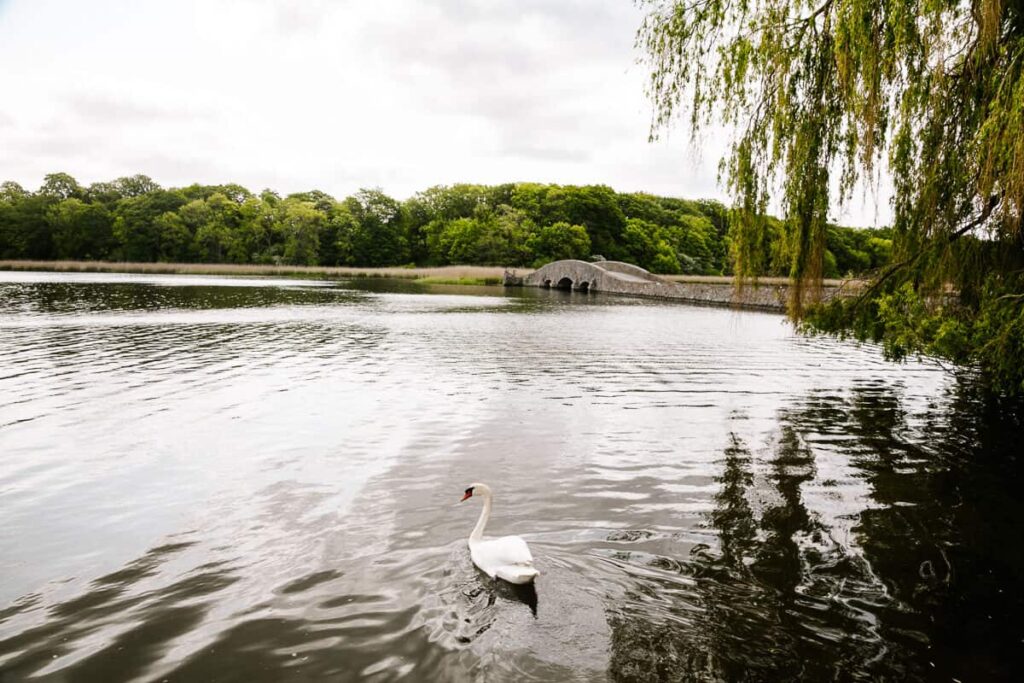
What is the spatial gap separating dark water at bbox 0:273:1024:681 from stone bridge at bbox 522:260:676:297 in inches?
2143

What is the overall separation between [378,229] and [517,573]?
13545 cm

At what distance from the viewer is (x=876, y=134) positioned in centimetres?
984

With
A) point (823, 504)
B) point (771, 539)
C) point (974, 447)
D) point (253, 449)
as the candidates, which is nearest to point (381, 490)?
point (253, 449)

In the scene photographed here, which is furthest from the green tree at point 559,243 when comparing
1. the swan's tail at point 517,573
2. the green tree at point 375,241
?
the swan's tail at point 517,573

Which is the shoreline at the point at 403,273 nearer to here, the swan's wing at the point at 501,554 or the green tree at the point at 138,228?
the green tree at the point at 138,228

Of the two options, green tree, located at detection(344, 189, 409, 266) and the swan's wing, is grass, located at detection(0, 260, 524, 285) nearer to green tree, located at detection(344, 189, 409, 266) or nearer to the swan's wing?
green tree, located at detection(344, 189, 409, 266)

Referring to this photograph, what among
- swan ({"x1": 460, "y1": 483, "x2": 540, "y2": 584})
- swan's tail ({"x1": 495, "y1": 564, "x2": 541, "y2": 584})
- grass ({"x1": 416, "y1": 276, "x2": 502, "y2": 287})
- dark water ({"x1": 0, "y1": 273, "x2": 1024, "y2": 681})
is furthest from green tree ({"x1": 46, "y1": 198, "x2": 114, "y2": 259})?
swan's tail ({"x1": 495, "y1": 564, "x2": 541, "y2": 584})

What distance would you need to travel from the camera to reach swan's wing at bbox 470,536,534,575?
264 inches

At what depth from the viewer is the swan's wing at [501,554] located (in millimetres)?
6703

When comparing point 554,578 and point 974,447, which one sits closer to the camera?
point 554,578

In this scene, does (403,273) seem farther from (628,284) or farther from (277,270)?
(628,284)

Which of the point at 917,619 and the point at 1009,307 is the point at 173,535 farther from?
the point at 1009,307

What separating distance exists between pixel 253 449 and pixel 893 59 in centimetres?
1283

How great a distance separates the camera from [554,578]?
23.2ft
